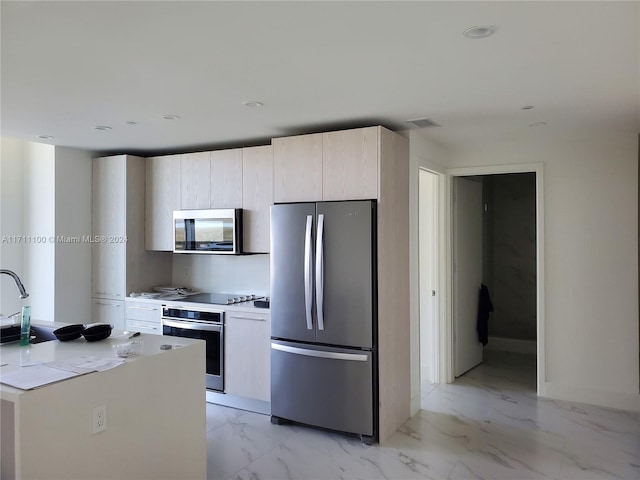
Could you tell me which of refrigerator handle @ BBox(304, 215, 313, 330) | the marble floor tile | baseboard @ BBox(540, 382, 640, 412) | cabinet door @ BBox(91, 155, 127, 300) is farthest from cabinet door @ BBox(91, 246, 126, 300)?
baseboard @ BBox(540, 382, 640, 412)

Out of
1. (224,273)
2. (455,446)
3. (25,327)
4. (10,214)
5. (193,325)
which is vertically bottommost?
(455,446)

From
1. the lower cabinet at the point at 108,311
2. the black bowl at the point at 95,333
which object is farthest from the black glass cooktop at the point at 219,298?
the black bowl at the point at 95,333

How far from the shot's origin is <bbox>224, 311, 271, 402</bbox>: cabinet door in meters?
4.15

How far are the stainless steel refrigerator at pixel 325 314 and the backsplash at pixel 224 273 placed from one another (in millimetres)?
1022

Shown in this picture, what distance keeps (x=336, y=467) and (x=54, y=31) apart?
2962mm

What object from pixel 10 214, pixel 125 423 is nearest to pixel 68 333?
pixel 125 423

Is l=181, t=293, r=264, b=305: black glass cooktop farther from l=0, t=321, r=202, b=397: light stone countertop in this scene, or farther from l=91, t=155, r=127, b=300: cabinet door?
l=0, t=321, r=202, b=397: light stone countertop

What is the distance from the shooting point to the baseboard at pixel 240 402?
13.9ft

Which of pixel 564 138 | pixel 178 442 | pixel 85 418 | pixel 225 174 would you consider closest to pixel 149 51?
pixel 85 418

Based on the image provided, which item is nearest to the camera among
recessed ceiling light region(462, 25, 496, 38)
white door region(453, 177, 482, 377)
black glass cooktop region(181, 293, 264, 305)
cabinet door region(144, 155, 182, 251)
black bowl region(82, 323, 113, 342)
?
recessed ceiling light region(462, 25, 496, 38)

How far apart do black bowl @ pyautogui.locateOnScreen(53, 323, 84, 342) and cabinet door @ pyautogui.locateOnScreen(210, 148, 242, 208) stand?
1997mm

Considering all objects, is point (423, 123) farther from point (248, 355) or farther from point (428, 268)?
point (248, 355)

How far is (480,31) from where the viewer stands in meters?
2.10

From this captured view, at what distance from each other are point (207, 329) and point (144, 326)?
0.81 metres
